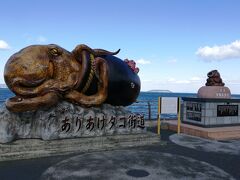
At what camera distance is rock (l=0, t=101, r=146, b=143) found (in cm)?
876

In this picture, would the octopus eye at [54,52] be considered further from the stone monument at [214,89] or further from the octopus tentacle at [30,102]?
the stone monument at [214,89]

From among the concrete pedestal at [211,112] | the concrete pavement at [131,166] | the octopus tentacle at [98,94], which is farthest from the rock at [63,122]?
the concrete pedestal at [211,112]

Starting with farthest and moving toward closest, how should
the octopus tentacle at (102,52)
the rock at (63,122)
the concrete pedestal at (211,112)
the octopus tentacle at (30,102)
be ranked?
the concrete pedestal at (211,112)
the octopus tentacle at (102,52)
the rock at (63,122)
the octopus tentacle at (30,102)

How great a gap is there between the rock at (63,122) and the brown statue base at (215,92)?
538 cm

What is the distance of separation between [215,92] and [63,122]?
813 centimetres

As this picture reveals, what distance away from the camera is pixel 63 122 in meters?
9.28

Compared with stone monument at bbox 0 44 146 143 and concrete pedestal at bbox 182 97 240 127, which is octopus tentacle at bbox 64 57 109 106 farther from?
concrete pedestal at bbox 182 97 240 127

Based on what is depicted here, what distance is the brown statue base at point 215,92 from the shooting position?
1418cm

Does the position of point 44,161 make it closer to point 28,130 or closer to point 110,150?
point 28,130

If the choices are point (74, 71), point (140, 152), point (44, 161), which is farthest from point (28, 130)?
point (140, 152)

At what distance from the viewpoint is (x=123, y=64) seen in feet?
37.0

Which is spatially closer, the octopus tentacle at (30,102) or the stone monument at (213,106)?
the octopus tentacle at (30,102)

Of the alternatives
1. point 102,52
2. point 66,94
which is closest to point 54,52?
point 66,94

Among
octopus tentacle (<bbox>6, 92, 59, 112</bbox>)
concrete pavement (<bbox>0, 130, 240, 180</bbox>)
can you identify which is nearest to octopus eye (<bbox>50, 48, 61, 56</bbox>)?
octopus tentacle (<bbox>6, 92, 59, 112</bbox>)
